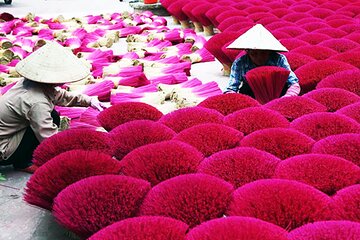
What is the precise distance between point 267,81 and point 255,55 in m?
0.37

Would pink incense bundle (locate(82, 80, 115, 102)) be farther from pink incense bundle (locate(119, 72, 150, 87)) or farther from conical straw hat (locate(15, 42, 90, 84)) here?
conical straw hat (locate(15, 42, 90, 84))

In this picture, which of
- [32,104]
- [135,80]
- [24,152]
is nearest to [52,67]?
[32,104]

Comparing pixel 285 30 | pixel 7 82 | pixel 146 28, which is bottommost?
pixel 146 28

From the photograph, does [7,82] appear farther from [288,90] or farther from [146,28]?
[146,28]

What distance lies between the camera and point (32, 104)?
2.02 meters

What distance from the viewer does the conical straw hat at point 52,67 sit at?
6.70 feet

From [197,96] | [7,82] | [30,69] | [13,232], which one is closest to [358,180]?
[13,232]

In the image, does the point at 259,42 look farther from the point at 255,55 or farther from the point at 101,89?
the point at 101,89

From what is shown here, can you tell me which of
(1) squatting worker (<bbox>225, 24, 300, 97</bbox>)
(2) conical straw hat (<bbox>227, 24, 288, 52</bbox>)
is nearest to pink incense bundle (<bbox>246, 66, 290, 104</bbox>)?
(1) squatting worker (<bbox>225, 24, 300, 97</bbox>)

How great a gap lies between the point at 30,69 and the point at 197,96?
3.45 feet

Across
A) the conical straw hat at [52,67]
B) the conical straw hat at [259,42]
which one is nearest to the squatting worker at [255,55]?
the conical straw hat at [259,42]

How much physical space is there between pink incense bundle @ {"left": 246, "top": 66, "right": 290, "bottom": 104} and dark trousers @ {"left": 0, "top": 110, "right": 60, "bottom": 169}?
0.93 m

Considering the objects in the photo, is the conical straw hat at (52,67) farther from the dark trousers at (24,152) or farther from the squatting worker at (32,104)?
the dark trousers at (24,152)

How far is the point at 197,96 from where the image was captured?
288 cm
